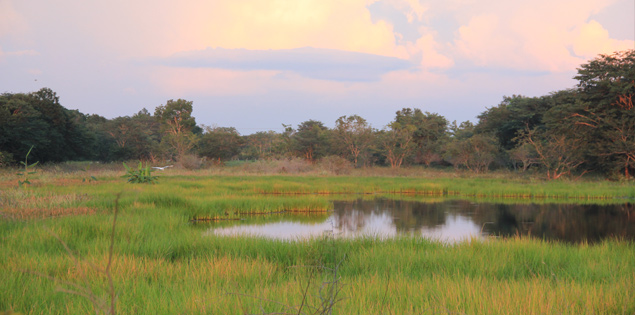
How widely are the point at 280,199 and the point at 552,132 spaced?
25043mm

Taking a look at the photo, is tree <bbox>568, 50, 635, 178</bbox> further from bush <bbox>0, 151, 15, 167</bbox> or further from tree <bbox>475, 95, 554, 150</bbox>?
bush <bbox>0, 151, 15, 167</bbox>

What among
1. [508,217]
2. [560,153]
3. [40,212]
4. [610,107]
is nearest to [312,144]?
[560,153]

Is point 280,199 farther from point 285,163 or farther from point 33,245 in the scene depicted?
point 285,163

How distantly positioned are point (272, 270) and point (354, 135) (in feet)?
141

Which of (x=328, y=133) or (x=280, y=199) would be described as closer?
(x=280, y=199)

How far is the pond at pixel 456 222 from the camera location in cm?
1272

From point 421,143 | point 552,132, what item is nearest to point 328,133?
point 421,143

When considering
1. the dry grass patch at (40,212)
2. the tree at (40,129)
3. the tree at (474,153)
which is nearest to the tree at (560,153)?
the tree at (474,153)

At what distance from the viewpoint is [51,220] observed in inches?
382

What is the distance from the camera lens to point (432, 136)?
5491 centimetres

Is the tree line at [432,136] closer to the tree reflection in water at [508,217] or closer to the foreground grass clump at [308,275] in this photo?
the tree reflection in water at [508,217]

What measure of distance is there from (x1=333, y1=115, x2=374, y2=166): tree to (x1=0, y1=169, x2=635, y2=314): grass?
35383 millimetres

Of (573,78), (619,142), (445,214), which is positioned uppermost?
(573,78)

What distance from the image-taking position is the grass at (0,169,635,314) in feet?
14.2
